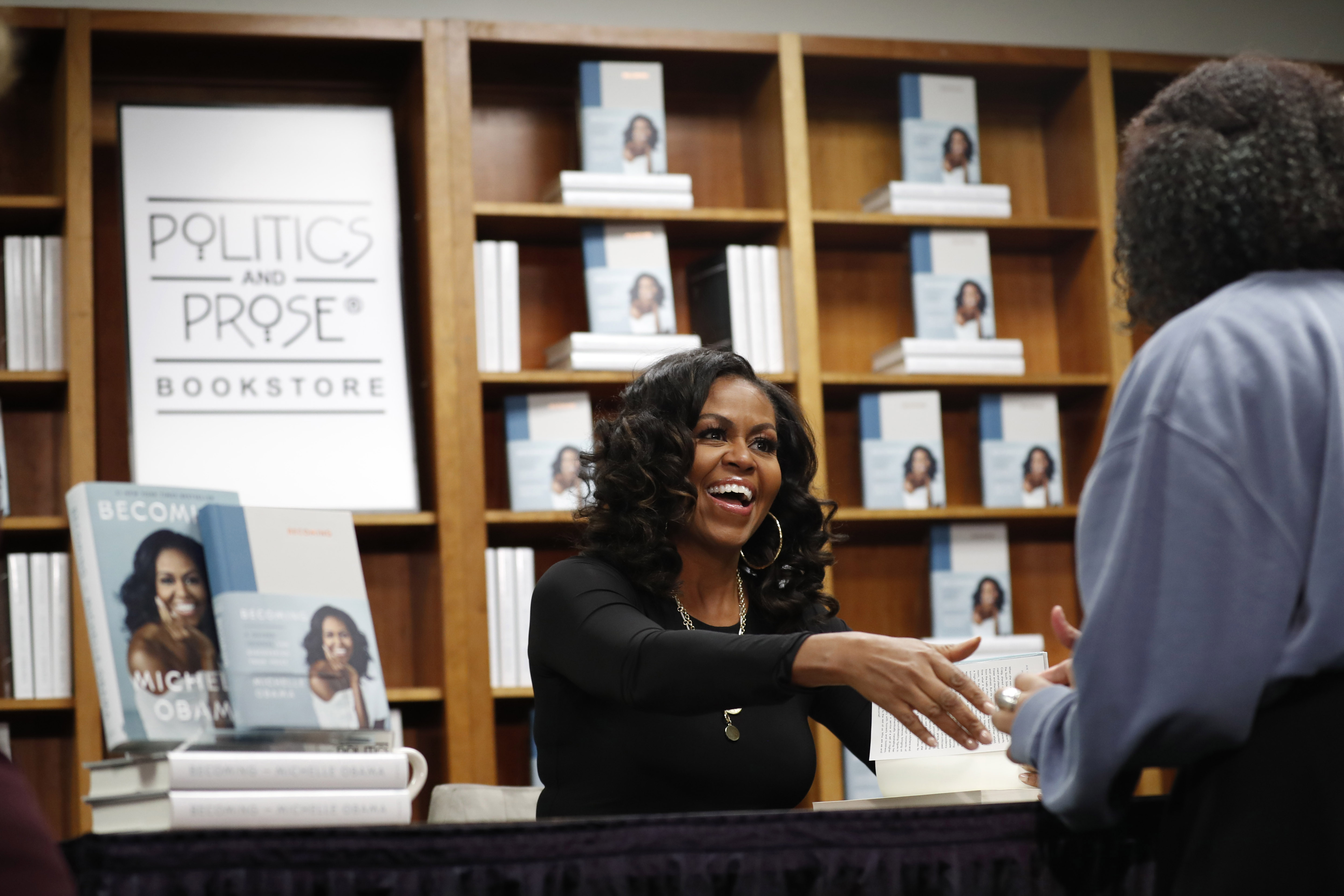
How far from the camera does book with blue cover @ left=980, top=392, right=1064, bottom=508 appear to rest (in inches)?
141

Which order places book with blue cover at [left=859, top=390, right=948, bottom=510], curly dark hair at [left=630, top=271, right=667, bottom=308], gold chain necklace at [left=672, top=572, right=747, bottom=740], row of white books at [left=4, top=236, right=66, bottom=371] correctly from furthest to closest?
book with blue cover at [left=859, top=390, right=948, bottom=510] < curly dark hair at [left=630, top=271, right=667, bottom=308] < row of white books at [left=4, top=236, right=66, bottom=371] < gold chain necklace at [left=672, top=572, right=747, bottom=740]

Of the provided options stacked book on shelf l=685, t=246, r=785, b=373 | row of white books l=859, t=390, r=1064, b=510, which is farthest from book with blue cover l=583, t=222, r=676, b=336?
row of white books l=859, t=390, r=1064, b=510

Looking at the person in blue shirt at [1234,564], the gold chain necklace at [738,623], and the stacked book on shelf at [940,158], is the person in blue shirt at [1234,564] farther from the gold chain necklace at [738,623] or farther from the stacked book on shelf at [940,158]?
the stacked book on shelf at [940,158]

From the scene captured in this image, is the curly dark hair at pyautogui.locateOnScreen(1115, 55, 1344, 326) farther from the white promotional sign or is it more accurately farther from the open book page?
the white promotional sign

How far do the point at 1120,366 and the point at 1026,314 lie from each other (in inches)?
15.0

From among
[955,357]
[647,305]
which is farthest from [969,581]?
[647,305]

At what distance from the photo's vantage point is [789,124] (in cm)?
349

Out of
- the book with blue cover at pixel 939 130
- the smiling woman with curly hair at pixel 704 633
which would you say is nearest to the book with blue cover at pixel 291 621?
the smiling woman with curly hair at pixel 704 633

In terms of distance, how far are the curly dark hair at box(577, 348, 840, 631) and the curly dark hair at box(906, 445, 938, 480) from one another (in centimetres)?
130

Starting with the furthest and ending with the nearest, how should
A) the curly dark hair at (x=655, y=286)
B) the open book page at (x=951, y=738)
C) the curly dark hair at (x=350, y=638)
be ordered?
the curly dark hair at (x=655, y=286) < the open book page at (x=951, y=738) < the curly dark hair at (x=350, y=638)

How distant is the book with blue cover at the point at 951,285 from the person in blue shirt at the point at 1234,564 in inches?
98.8

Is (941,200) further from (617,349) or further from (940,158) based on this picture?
(617,349)

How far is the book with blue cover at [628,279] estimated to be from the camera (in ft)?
11.0

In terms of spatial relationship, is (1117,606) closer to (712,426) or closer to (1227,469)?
(1227,469)
